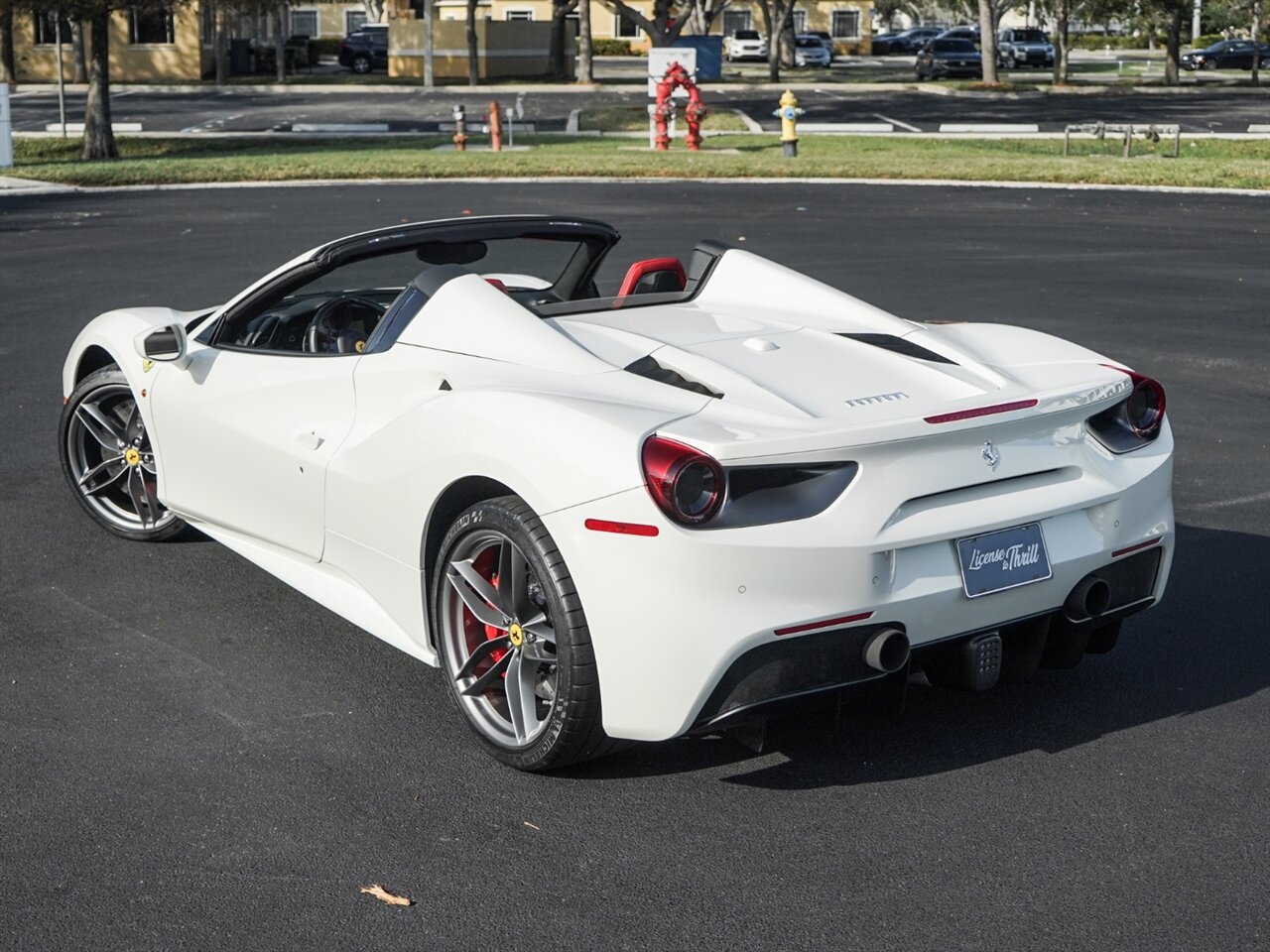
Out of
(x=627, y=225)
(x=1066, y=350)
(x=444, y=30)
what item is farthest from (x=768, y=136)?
(x=444, y=30)

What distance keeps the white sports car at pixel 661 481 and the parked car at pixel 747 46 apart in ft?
230

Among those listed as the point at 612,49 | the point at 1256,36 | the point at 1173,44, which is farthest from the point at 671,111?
the point at 612,49

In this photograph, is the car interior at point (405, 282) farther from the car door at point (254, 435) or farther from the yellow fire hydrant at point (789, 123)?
the yellow fire hydrant at point (789, 123)

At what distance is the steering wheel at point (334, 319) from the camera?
5.76 metres

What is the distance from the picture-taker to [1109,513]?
4496 mm

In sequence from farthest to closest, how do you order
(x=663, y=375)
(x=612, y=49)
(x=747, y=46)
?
1. (x=612, y=49)
2. (x=747, y=46)
3. (x=663, y=375)

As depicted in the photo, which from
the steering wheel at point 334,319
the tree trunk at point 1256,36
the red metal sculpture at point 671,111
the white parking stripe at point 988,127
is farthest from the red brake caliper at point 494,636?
the tree trunk at point 1256,36

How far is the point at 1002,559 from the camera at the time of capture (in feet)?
14.0

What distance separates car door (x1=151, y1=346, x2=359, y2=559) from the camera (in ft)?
17.0

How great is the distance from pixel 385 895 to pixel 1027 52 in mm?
68770

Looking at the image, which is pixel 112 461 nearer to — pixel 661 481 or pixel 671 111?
pixel 661 481

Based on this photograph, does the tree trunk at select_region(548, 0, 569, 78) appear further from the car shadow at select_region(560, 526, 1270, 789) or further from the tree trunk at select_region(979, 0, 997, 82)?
the car shadow at select_region(560, 526, 1270, 789)

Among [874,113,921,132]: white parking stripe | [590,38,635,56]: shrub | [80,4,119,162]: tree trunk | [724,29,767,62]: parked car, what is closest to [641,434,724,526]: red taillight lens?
[80,4,119,162]: tree trunk

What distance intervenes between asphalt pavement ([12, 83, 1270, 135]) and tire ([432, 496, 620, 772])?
32.5 metres
